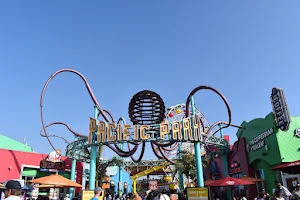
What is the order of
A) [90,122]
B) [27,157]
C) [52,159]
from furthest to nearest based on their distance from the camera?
[52,159] < [27,157] < [90,122]

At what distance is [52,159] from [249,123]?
19231 mm

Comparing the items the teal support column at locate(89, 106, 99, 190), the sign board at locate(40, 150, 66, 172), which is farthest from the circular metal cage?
the sign board at locate(40, 150, 66, 172)

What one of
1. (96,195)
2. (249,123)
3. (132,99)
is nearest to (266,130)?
(249,123)

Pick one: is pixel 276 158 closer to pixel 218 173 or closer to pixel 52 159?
pixel 218 173

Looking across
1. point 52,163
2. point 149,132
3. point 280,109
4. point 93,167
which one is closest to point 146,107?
point 149,132

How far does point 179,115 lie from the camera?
1572 inches

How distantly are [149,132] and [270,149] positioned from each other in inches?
327

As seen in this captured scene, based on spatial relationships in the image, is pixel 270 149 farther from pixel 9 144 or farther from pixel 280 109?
pixel 9 144

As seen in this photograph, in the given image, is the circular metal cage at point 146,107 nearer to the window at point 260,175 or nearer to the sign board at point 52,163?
the window at point 260,175

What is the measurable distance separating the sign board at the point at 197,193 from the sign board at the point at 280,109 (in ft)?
22.1

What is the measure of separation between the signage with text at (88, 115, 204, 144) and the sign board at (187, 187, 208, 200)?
653 cm

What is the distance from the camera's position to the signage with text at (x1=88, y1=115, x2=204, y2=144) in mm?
19953

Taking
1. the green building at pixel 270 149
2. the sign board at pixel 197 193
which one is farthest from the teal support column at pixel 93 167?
Result: the green building at pixel 270 149

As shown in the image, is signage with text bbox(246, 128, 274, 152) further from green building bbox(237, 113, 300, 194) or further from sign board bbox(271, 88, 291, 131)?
sign board bbox(271, 88, 291, 131)
